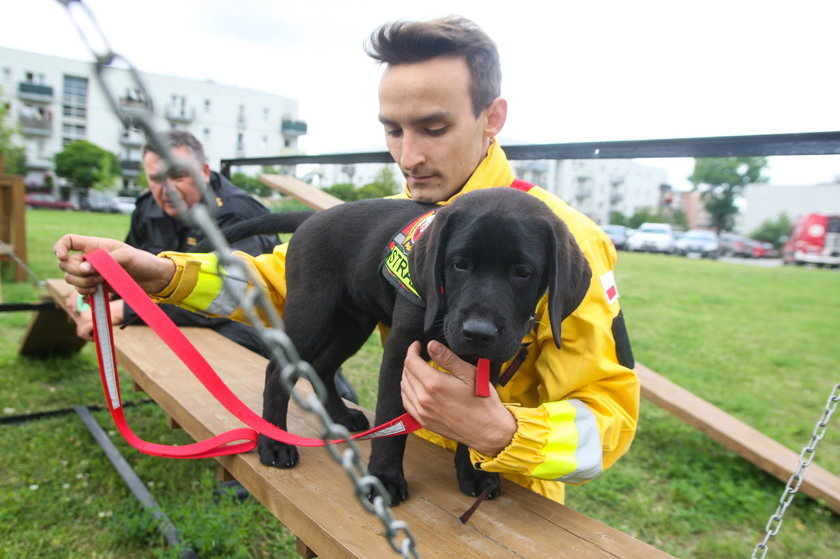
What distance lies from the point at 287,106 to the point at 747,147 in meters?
77.7

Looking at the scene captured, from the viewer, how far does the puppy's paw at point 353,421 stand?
7.98 ft

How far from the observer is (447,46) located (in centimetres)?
213

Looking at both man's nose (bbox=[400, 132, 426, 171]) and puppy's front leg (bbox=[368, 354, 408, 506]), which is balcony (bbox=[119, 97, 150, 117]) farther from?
man's nose (bbox=[400, 132, 426, 171])

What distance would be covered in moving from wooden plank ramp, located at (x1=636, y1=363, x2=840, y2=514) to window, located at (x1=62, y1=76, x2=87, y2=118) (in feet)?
224

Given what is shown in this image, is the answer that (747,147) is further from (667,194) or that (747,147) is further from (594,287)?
(667,194)

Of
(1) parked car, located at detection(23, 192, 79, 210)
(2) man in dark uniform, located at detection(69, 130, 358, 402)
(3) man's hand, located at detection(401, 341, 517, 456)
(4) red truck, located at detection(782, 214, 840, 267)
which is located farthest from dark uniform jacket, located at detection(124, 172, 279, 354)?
(1) parked car, located at detection(23, 192, 79, 210)

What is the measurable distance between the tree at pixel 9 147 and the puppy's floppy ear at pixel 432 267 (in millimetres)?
17179

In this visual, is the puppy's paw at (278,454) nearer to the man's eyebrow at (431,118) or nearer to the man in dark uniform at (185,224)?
the man's eyebrow at (431,118)

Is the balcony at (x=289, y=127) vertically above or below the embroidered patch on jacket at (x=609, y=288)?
above

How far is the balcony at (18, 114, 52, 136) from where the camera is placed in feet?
185

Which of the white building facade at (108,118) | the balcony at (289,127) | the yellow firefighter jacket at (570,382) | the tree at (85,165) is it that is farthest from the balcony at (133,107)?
the balcony at (289,127)

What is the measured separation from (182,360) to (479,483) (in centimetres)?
109

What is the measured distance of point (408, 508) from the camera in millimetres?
1729

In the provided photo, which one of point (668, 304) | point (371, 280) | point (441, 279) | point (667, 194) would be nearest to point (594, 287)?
point (441, 279)
